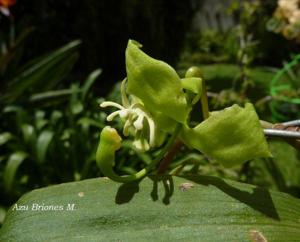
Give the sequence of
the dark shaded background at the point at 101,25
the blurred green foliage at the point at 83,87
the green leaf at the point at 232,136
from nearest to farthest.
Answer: the green leaf at the point at 232,136 < the blurred green foliage at the point at 83,87 < the dark shaded background at the point at 101,25

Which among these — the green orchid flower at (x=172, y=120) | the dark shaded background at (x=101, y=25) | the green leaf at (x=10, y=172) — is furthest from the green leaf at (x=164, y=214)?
the dark shaded background at (x=101, y=25)

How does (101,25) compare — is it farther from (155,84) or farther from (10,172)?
(155,84)

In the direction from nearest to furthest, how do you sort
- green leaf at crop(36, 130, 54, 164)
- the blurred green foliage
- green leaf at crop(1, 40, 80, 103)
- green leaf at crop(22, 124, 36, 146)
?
the blurred green foliage < green leaf at crop(36, 130, 54, 164) < green leaf at crop(22, 124, 36, 146) < green leaf at crop(1, 40, 80, 103)

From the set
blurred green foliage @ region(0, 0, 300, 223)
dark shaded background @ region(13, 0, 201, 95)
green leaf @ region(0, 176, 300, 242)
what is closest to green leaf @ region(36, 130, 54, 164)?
blurred green foliage @ region(0, 0, 300, 223)

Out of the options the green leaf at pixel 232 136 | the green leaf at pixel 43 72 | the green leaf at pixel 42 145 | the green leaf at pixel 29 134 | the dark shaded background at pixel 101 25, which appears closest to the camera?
the green leaf at pixel 232 136

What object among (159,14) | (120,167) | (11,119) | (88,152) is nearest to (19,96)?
(11,119)

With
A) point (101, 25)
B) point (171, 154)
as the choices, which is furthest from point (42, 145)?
point (101, 25)

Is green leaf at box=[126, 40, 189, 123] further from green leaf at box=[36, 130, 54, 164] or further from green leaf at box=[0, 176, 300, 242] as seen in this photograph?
green leaf at box=[36, 130, 54, 164]

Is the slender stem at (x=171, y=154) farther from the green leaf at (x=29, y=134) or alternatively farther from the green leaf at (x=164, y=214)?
the green leaf at (x=29, y=134)
